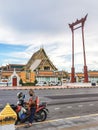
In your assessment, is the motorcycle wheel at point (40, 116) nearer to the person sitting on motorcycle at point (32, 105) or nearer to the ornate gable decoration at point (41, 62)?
the person sitting on motorcycle at point (32, 105)

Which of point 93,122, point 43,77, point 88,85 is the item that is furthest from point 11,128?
point 43,77

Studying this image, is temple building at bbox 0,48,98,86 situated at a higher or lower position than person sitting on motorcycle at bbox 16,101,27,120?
higher

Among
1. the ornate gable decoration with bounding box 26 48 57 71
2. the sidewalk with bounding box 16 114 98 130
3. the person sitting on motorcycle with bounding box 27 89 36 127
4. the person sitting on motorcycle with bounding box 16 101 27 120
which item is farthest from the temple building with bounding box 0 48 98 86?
the person sitting on motorcycle with bounding box 27 89 36 127

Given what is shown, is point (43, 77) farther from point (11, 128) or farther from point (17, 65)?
point (11, 128)

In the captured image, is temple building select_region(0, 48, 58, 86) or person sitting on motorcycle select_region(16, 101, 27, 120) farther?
temple building select_region(0, 48, 58, 86)

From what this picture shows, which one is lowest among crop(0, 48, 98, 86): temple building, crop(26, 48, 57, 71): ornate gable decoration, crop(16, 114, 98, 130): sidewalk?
crop(16, 114, 98, 130): sidewalk

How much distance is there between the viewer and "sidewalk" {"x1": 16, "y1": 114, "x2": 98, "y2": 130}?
394 inches

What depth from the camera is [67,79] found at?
8538 centimetres

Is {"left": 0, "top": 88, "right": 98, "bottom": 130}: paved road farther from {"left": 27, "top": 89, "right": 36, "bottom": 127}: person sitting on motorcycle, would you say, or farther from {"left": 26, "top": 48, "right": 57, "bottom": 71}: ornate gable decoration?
{"left": 26, "top": 48, "right": 57, "bottom": 71}: ornate gable decoration

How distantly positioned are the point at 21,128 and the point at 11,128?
5110mm

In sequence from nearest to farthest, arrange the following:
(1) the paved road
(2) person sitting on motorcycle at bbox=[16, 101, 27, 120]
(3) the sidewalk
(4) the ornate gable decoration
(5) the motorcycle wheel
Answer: (3) the sidewalk → (2) person sitting on motorcycle at bbox=[16, 101, 27, 120] → (5) the motorcycle wheel → (1) the paved road → (4) the ornate gable decoration

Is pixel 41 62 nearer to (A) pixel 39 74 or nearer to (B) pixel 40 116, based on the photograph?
(A) pixel 39 74

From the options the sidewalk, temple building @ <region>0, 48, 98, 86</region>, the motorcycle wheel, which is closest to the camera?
the sidewalk

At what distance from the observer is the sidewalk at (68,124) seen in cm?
1001
